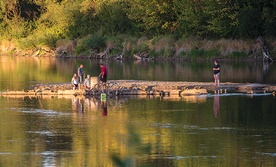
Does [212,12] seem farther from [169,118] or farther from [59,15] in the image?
[169,118]

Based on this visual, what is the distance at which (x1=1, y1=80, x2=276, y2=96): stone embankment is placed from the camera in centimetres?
3431

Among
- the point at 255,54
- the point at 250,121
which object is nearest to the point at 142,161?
the point at 250,121

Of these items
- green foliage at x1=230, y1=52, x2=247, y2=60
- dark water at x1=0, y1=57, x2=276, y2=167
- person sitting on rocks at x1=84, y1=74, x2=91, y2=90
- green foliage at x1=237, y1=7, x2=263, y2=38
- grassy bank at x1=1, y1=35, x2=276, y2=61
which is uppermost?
green foliage at x1=237, y1=7, x2=263, y2=38

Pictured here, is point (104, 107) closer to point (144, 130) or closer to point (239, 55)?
point (144, 130)

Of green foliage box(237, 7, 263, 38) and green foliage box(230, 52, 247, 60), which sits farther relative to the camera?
green foliage box(230, 52, 247, 60)

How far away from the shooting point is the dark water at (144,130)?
18391 millimetres

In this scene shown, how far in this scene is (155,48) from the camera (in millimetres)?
72625

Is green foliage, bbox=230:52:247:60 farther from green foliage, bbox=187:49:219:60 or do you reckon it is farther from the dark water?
the dark water

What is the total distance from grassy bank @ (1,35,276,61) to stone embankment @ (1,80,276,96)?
2633cm

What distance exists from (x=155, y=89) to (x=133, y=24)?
43.3m

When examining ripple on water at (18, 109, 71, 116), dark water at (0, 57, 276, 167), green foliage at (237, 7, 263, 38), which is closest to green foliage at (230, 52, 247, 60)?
green foliage at (237, 7, 263, 38)

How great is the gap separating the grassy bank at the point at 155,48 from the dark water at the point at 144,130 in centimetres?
3138

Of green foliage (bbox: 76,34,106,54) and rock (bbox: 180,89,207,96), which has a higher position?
green foliage (bbox: 76,34,106,54)

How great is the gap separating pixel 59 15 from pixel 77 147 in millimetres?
70694
